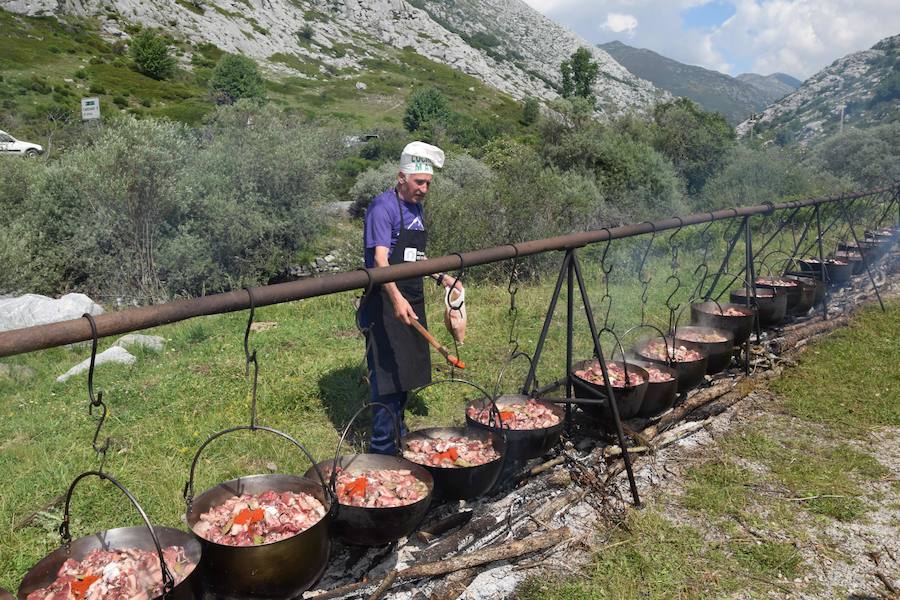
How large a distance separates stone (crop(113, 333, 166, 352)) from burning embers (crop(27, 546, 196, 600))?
25.6ft

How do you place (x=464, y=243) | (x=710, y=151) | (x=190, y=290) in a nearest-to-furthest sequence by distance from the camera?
(x=464, y=243) → (x=190, y=290) → (x=710, y=151)

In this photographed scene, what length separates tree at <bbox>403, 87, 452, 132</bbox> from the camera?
58.9 m

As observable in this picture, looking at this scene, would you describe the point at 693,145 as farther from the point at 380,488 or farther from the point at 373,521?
the point at 373,521

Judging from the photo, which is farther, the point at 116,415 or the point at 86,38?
the point at 86,38

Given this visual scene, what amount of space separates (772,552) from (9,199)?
74.0ft

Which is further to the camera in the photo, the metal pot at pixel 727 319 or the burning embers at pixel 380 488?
the metal pot at pixel 727 319

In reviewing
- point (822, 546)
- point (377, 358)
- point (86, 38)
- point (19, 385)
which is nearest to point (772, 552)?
point (822, 546)

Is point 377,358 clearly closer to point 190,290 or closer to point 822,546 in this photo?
point 822,546

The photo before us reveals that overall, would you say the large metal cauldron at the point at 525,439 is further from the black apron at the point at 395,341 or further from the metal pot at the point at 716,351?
the metal pot at the point at 716,351

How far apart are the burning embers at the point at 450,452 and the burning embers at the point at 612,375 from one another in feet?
3.75

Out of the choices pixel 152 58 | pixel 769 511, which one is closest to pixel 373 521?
pixel 769 511

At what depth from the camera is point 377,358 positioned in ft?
13.7

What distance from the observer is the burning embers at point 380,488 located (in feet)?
9.48

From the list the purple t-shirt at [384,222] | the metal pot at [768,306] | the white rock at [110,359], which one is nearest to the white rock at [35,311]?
the white rock at [110,359]
